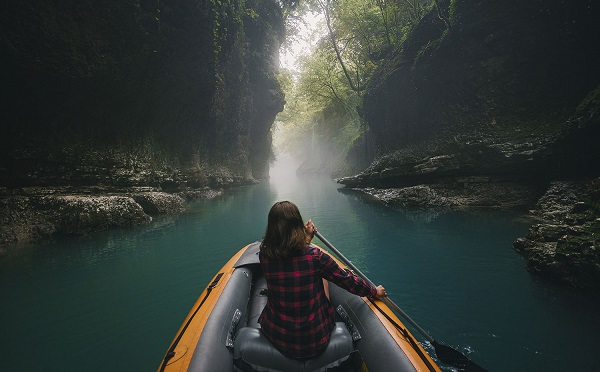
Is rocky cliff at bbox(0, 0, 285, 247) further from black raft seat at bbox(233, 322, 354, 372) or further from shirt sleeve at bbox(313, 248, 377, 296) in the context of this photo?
shirt sleeve at bbox(313, 248, 377, 296)

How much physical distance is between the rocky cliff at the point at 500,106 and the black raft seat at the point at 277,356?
5.03 metres

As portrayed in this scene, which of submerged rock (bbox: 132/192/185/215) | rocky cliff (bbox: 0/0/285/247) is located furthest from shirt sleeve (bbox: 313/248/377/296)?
submerged rock (bbox: 132/192/185/215)

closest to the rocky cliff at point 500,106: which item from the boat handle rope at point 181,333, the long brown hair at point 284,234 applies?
the long brown hair at point 284,234

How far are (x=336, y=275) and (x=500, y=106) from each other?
499 inches

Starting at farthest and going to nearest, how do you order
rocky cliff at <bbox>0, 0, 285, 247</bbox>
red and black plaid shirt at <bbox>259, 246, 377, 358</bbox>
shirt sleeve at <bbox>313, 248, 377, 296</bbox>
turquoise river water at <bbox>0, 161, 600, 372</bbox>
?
rocky cliff at <bbox>0, 0, 285, 247</bbox> < turquoise river water at <bbox>0, 161, 600, 372</bbox> < shirt sleeve at <bbox>313, 248, 377, 296</bbox> < red and black plaid shirt at <bbox>259, 246, 377, 358</bbox>

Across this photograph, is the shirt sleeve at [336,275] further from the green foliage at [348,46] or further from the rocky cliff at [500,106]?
the green foliage at [348,46]

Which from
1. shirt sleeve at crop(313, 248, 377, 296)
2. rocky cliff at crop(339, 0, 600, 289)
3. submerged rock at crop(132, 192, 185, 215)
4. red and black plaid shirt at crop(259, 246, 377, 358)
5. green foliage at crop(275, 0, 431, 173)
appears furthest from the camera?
green foliage at crop(275, 0, 431, 173)

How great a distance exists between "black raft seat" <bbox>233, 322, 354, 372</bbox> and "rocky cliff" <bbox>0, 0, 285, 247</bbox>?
9268 mm

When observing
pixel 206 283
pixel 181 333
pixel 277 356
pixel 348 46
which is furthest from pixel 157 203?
pixel 348 46

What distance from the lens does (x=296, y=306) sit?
2029mm

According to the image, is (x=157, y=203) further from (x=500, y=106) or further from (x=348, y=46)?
(x=348, y=46)

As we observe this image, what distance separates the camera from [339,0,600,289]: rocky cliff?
878 cm

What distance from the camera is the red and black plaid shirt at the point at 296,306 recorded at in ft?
6.60

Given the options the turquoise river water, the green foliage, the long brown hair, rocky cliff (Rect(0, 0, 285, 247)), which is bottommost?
the turquoise river water
